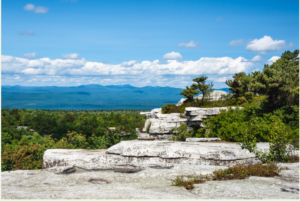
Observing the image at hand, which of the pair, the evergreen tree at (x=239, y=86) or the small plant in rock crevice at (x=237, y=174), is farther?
the evergreen tree at (x=239, y=86)

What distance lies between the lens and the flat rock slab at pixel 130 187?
5.81 metres

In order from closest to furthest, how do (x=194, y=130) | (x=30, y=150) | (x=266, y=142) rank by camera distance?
Result: (x=266, y=142) → (x=30, y=150) → (x=194, y=130)

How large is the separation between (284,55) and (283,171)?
5001 centimetres

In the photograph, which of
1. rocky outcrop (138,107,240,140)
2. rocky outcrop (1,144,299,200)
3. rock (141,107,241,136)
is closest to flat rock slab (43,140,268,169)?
rocky outcrop (1,144,299,200)

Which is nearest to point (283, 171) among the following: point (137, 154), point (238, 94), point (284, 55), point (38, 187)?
point (137, 154)

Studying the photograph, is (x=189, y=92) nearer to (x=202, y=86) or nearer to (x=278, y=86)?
(x=202, y=86)

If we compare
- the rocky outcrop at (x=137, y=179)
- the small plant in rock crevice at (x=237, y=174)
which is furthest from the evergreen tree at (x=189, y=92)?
the small plant in rock crevice at (x=237, y=174)

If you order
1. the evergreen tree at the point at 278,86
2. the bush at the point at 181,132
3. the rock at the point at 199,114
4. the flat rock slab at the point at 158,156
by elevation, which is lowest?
the bush at the point at 181,132

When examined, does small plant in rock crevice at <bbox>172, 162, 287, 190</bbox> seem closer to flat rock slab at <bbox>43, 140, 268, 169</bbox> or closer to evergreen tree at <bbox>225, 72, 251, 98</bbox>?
flat rock slab at <bbox>43, 140, 268, 169</bbox>

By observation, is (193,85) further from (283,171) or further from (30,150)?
(283,171)

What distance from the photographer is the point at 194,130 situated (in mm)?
28172

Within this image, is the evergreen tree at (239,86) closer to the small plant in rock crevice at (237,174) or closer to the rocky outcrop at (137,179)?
the rocky outcrop at (137,179)

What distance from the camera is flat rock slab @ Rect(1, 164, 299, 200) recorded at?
19.1ft

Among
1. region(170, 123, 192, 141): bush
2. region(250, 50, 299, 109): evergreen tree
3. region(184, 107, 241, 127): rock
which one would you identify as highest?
region(250, 50, 299, 109): evergreen tree
